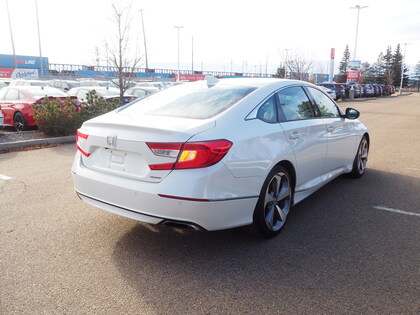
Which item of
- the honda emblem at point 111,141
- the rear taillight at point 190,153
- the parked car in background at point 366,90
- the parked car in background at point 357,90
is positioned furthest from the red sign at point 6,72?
the rear taillight at point 190,153

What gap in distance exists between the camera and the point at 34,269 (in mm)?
3191

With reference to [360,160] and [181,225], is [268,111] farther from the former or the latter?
[360,160]

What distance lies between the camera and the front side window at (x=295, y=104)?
4.11 metres

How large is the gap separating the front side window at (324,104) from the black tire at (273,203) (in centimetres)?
139

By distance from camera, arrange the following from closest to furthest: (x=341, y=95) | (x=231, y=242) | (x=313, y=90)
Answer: (x=231, y=242), (x=313, y=90), (x=341, y=95)

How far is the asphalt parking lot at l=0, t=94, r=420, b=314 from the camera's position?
2730 millimetres

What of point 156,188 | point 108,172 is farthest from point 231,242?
point 108,172

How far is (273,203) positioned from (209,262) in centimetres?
93

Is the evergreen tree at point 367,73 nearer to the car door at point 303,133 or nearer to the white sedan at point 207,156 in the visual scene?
the car door at point 303,133

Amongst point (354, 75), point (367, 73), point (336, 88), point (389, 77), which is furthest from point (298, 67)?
point (367, 73)

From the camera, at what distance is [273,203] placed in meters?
3.81

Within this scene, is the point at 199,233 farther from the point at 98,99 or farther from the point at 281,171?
the point at 98,99

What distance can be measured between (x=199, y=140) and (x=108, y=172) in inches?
37.4

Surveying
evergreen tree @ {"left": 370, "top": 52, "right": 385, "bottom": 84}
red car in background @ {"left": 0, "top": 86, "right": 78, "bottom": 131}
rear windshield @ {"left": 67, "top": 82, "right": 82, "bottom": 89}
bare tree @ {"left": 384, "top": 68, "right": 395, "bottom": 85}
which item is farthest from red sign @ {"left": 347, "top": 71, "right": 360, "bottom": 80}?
evergreen tree @ {"left": 370, "top": 52, "right": 385, "bottom": 84}
